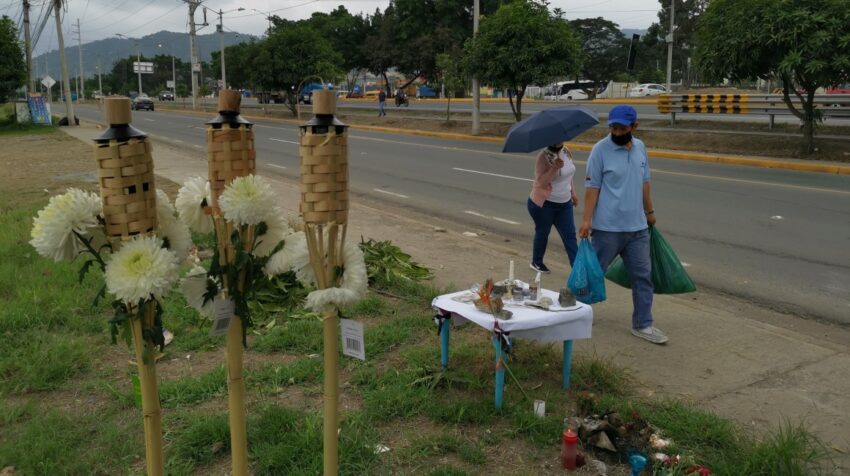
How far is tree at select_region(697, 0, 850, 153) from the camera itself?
14141mm

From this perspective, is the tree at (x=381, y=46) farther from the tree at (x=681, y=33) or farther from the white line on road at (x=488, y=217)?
the white line on road at (x=488, y=217)

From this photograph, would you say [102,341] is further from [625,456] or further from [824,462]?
[824,462]

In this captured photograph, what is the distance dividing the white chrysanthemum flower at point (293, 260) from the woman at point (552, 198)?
434cm

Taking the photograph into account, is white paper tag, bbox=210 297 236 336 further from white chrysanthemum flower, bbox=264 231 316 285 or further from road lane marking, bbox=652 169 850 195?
road lane marking, bbox=652 169 850 195

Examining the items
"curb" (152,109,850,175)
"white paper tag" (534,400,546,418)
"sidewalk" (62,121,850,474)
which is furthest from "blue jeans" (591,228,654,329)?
"curb" (152,109,850,175)

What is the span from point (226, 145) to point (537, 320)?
2.07m

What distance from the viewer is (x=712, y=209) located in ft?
33.3

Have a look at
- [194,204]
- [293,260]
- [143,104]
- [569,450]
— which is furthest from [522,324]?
[143,104]

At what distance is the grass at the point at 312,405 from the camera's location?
3.21 metres

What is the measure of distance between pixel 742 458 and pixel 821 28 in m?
14.4

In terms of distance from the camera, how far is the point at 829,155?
15.8m

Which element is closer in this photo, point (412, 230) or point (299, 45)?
point (412, 230)

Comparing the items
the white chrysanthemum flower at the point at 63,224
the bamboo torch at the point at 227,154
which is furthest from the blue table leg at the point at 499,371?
the white chrysanthemum flower at the point at 63,224

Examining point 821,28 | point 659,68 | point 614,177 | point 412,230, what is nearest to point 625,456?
point 614,177
